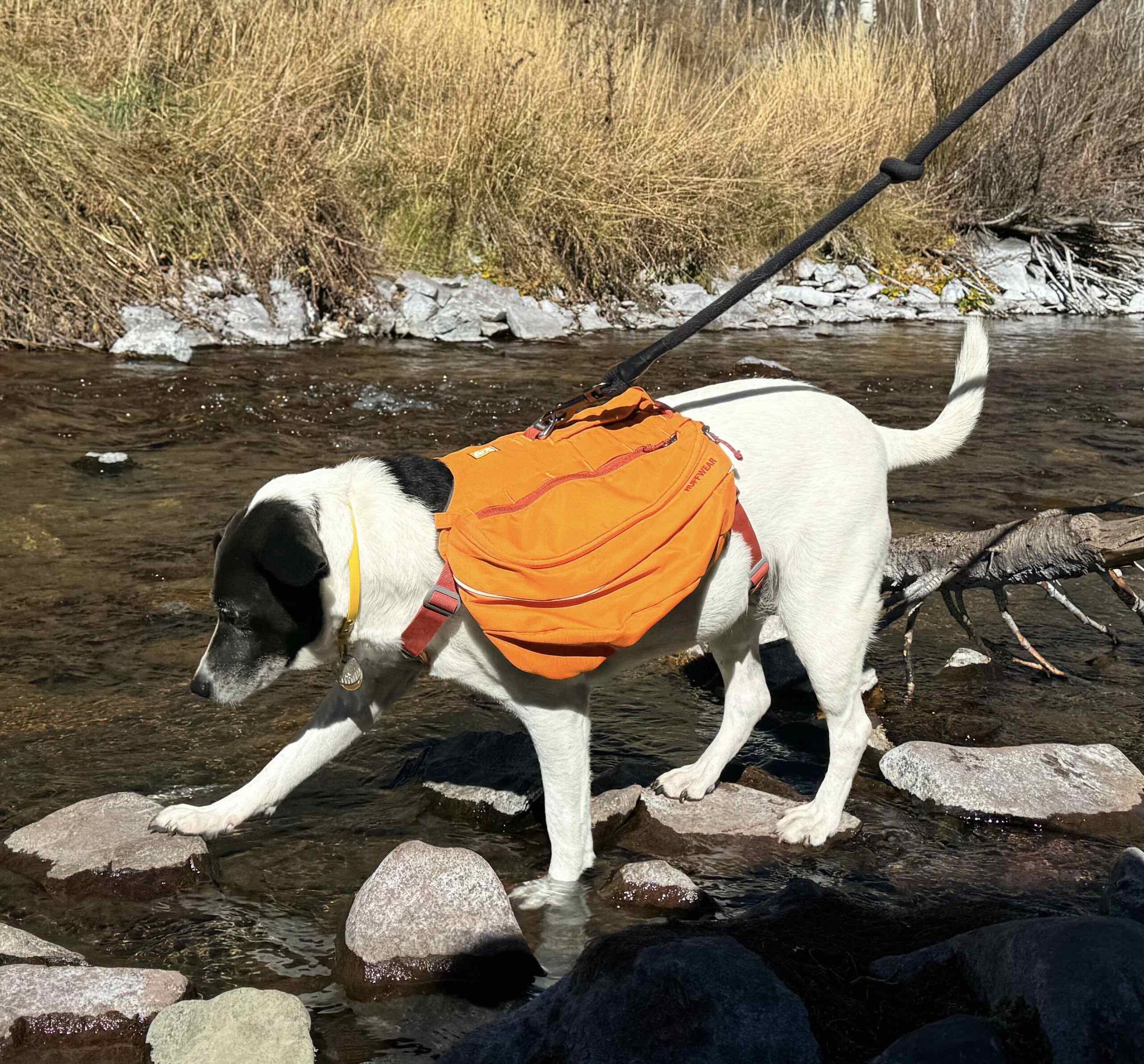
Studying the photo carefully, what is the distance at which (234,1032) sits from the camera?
99.3 inches

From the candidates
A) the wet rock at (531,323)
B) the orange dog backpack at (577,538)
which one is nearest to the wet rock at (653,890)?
the orange dog backpack at (577,538)

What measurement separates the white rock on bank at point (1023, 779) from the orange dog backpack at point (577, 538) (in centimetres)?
118

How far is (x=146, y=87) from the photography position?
1173cm

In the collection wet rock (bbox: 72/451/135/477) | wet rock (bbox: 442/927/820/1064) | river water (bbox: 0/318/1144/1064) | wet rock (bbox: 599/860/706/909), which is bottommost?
wet rock (bbox: 72/451/135/477)

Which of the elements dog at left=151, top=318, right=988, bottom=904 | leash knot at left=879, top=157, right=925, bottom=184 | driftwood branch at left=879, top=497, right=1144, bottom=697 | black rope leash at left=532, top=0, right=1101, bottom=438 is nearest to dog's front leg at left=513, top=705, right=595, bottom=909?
dog at left=151, top=318, right=988, bottom=904

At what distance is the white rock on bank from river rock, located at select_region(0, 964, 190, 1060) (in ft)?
8.00

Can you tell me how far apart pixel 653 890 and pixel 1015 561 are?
1.90 metres

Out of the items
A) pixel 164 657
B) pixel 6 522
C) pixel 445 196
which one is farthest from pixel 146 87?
pixel 164 657

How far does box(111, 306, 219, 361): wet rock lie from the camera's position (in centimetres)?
1000

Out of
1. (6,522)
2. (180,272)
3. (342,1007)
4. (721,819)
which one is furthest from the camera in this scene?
(180,272)

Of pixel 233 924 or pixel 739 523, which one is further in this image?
pixel 739 523

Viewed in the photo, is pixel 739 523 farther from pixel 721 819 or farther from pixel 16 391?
pixel 16 391

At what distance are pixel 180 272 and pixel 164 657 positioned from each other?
6.90 m

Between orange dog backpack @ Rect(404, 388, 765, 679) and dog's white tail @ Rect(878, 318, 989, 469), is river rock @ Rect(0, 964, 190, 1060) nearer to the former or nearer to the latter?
orange dog backpack @ Rect(404, 388, 765, 679)
